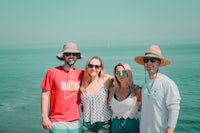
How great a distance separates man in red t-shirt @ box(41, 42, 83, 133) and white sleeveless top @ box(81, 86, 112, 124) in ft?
0.83

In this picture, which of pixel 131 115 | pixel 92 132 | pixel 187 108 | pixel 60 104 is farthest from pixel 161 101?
pixel 187 108

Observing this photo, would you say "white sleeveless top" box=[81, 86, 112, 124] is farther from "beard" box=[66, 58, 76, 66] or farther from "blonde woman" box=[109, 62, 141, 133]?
"beard" box=[66, 58, 76, 66]

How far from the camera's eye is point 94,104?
5398 millimetres

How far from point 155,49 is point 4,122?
651 inches

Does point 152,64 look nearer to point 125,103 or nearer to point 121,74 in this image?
point 121,74

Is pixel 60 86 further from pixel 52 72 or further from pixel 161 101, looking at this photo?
pixel 161 101

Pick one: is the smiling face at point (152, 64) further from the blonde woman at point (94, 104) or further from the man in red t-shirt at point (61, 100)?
the man in red t-shirt at point (61, 100)

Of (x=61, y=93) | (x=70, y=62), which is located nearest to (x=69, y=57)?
(x=70, y=62)

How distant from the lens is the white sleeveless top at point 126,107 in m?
5.20

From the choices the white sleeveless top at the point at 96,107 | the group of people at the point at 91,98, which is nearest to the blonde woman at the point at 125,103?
the group of people at the point at 91,98

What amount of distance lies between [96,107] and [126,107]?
26.0 inches

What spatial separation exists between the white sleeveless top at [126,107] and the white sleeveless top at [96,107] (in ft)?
0.90

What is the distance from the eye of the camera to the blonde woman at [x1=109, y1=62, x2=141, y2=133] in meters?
5.20

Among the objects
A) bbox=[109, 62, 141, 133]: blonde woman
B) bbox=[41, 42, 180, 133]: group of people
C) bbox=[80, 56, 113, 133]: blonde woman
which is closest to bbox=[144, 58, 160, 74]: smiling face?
bbox=[41, 42, 180, 133]: group of people
